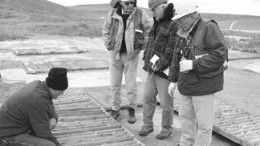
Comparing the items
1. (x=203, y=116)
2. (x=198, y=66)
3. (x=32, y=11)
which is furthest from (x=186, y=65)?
(x=32, y=11)

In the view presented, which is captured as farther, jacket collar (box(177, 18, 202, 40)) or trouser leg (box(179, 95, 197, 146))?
trouser leg (box(179, 95, 197, 146))

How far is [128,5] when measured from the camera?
4.98 metres

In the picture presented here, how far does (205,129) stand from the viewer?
384 cm

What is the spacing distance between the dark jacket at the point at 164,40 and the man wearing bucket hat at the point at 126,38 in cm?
59

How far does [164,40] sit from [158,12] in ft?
1.16

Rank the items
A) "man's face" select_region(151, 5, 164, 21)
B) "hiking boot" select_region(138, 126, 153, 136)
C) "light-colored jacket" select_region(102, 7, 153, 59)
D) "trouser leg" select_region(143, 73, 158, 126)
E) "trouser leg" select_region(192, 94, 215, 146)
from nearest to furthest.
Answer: "trouser leg" select_region(192, 94, 215, 146), "man's face" select_region(151, 5, 164, 21), "trouser leg" select_region(143, 73, 158, 126), "hiking boot" select_region(138, 126, 153, 136), "light-colored jacket" select_region(102, 7, 153, 59)

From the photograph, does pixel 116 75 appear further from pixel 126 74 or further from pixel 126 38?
pixel 126 38

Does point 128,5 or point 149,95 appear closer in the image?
point 149,95

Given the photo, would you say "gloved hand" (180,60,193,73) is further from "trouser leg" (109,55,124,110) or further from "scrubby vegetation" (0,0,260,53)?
"scrubby vegetation" (0,0,260,53)

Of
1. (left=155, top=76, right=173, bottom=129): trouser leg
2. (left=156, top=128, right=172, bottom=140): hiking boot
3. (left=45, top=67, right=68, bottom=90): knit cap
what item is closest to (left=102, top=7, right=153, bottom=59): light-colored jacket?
(left=155, top=76, right=173, bottom=129): trouser leg

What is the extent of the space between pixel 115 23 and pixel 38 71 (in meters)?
3.74

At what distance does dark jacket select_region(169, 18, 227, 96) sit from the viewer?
11.6 feet

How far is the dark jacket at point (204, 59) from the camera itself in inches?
140

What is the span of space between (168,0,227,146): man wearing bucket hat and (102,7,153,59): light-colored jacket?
1.28 metres
